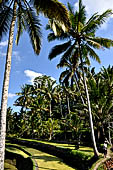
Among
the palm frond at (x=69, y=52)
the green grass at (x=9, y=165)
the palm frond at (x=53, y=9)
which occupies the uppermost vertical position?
the palm frond at (x=69, y=52)

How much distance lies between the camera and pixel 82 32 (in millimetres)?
14336

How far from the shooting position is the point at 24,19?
8992 millimetres

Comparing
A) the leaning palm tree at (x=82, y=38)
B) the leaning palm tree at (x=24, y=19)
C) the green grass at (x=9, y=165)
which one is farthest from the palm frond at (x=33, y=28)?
the green grass at (x=9, y=165)

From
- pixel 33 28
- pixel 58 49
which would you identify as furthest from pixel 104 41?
pixel 33 28

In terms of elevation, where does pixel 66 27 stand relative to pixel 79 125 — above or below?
above

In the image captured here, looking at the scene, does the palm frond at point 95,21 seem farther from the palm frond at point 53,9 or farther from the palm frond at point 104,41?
the palm frond at point 53,9

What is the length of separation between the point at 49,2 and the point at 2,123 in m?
5.63

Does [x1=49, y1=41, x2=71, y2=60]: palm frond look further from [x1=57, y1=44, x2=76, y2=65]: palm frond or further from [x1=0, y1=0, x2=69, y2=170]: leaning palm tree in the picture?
[x1=0, y1=0, x2=69, y2=170]: leaning palm tree

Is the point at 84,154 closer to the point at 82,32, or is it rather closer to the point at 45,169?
the point at 45,169

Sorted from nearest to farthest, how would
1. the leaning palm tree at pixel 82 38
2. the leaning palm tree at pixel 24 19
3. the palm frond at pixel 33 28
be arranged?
the leaning palm tree at pixel 24 19 < the palm frond at pixel 33 28 < the leaning palm tree at pixel 82 38

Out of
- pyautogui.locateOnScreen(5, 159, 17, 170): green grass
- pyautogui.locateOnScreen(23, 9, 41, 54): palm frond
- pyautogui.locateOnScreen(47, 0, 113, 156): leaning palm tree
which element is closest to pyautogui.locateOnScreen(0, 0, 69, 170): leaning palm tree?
pyautogui.locateOnScreen(23, 9, 41, 54): palm frond

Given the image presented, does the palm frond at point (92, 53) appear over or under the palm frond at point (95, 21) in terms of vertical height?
under

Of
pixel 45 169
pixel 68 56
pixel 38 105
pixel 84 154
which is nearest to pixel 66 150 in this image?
pixel 84 154

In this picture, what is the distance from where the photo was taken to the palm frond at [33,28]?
29.0ft
